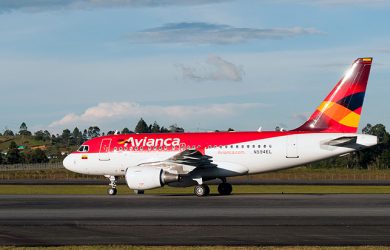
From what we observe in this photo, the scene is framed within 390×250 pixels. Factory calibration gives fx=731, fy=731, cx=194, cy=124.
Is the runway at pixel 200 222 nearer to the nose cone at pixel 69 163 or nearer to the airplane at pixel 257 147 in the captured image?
the airplane at pixel 257 147

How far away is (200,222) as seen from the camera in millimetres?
24562

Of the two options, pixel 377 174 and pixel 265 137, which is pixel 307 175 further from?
pixel 265 137

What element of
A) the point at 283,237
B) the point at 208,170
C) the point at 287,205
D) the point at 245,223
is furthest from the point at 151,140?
the point at 283,237

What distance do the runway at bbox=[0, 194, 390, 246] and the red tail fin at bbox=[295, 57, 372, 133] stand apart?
6.83 metres

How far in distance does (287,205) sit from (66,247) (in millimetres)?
15065

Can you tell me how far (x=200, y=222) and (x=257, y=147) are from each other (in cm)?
1723

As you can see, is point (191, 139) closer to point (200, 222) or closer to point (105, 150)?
point (105, 150)

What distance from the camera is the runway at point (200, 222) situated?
20047mm

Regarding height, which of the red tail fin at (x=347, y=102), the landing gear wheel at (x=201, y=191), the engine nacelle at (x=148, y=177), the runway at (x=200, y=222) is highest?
the red tail fin at (x=347, y=102)

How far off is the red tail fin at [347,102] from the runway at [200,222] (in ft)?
22.4

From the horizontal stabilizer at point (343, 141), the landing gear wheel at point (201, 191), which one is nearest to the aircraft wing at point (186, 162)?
the landing gear wheel at point (201, 191)

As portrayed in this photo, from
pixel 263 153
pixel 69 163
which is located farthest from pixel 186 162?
pixel 69 163

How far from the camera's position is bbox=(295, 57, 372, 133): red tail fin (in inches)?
1625

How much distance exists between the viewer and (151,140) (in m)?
44.0
